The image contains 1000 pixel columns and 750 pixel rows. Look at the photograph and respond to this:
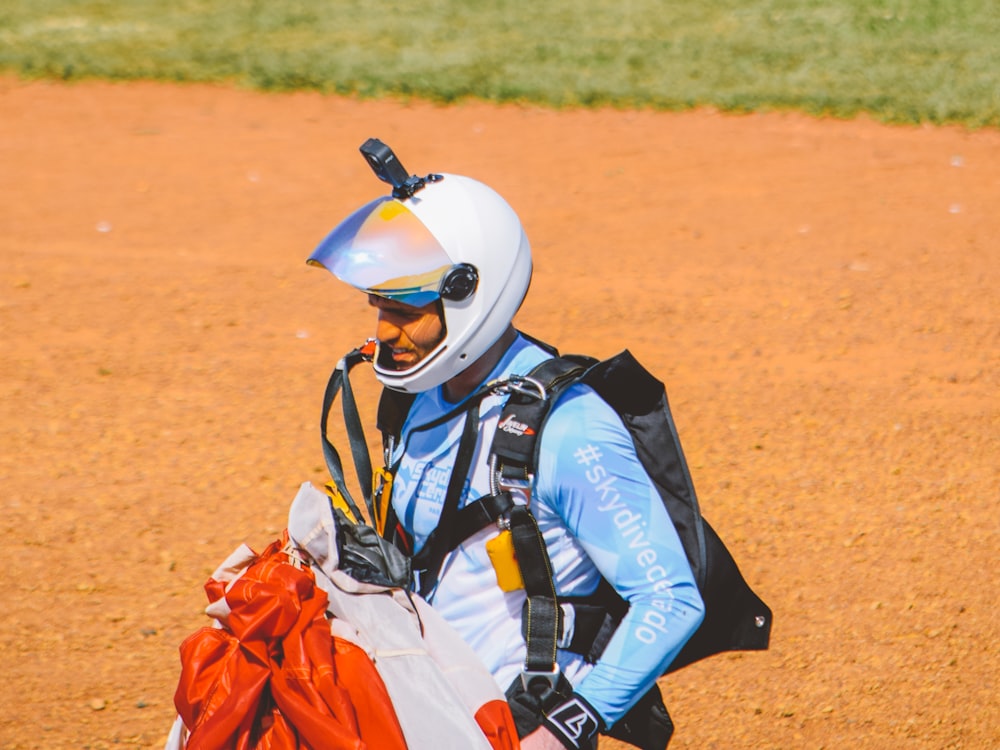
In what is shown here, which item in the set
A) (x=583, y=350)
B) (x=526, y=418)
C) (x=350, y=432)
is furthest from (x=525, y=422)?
(x=583, y=350)

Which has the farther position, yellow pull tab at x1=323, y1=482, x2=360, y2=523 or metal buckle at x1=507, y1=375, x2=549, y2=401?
yellow pull tab at x1=323, y1=482, x2=360, y2=523

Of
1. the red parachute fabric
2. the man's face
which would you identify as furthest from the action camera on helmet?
Answer: the red parachute fabric

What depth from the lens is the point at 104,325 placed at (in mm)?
7801

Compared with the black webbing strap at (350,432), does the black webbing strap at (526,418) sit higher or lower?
higher

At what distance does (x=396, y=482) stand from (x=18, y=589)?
310 cm

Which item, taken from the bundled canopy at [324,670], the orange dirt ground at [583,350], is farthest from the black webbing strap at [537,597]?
the orange dirt ground at [583,350]

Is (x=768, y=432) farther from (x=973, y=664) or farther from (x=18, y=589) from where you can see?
(x=18, y=589)

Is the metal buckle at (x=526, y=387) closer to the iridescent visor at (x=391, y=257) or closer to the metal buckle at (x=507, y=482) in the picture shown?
the metal buckle at (x=507, y=482)

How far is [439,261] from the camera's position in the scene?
3027 millimetres

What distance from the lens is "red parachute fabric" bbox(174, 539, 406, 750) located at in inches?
104

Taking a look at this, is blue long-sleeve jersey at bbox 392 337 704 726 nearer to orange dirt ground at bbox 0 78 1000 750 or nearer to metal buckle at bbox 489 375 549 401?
metal buckle at bbox 489 375 549 401

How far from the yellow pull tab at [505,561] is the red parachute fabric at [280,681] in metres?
0.38

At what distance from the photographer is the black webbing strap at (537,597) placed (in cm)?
288

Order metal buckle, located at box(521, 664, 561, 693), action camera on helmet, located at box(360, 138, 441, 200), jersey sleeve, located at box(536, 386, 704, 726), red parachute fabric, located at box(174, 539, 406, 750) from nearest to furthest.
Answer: red parachute fabric, located at box(174, 539, 406, 750) → jersey sleeve, located at box(536, 386, 704, 726) → metal buckle, located at box(521, 664, 561, 693) → action camera on helmet, located at box(360, 138, 441, 200)
